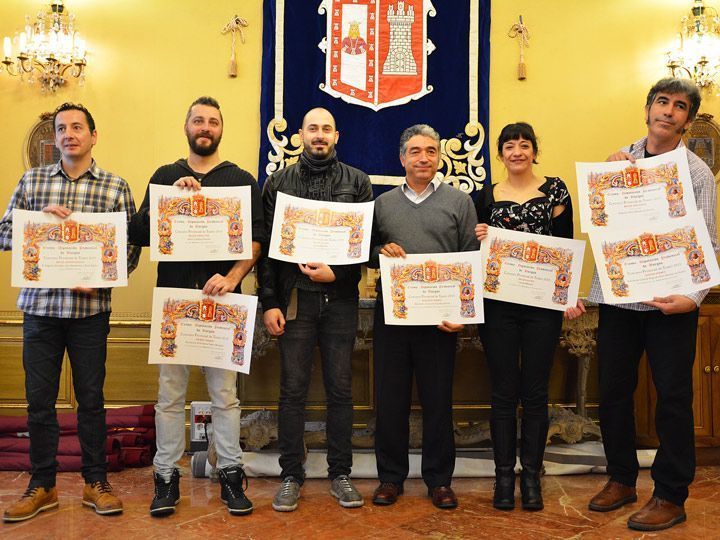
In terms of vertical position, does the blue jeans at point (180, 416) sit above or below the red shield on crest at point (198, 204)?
below

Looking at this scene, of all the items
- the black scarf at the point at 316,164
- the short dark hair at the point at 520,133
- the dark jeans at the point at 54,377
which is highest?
the short dark hair at the point at 520,133

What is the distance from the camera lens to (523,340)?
2.94 m

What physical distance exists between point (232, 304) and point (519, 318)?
3.84ft

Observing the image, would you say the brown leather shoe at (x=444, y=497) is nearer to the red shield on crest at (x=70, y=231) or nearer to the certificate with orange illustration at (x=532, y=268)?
the certificate with orange illustration at (x=532, y=268)

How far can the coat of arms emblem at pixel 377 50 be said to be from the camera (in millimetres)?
4430

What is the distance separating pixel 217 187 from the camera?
9.39 feet

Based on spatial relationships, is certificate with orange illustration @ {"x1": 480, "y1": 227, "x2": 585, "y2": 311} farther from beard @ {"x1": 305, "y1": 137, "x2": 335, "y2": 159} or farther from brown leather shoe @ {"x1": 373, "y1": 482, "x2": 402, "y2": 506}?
brown leather shoe @ {"x1": 373, "y1": 482, "x2": 402, "y2": 506}

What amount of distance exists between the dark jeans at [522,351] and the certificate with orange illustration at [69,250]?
153 cm

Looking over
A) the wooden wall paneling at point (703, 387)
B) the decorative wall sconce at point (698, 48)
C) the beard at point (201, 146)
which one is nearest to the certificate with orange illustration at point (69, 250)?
the beard at point (201, 146)

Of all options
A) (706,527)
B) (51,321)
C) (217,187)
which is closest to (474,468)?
(706,527)

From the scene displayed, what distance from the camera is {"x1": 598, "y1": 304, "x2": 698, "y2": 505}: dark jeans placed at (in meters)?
2.70

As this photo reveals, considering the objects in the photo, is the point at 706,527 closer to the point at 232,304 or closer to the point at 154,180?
the point at 232,304

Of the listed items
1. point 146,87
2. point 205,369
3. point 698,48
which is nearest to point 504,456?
point 205,369

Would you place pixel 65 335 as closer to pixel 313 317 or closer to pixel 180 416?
pixel 180 416
